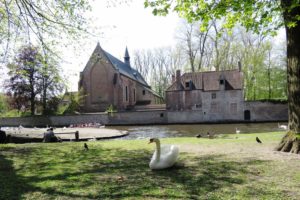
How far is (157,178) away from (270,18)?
17.3 feet

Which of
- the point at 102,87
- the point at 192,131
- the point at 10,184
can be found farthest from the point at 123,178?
the point at 102,87

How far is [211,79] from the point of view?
4478 cm

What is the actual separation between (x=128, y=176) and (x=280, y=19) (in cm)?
609

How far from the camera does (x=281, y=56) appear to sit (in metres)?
44.2

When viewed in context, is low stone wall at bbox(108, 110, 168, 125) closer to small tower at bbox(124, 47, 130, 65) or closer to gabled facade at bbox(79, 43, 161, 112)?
gabled facade at bbox(79, 43, 161, 112)

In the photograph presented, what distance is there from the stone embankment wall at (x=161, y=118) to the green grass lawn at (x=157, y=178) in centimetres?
3546

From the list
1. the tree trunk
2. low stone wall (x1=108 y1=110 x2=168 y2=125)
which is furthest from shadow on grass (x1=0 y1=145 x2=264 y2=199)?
low stone wall (x1=108 y1=110 x2=168 y2=125)

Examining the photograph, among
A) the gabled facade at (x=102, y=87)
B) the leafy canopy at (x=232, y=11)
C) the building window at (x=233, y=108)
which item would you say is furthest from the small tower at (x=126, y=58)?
the leafy canopy at (x=232, y=11)

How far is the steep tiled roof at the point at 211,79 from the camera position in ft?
142

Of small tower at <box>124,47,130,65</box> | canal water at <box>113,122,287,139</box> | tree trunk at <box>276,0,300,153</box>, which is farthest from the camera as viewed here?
small tower at <box>124,47,130,65</box>

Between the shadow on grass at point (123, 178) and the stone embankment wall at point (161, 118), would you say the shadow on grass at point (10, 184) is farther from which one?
the stone embankment wall at point (161, 118)

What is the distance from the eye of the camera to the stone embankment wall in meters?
40.5

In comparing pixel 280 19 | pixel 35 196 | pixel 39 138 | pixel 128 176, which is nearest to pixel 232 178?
pixel 128 176

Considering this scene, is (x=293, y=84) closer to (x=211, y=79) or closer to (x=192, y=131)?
(x=192, y=131)
